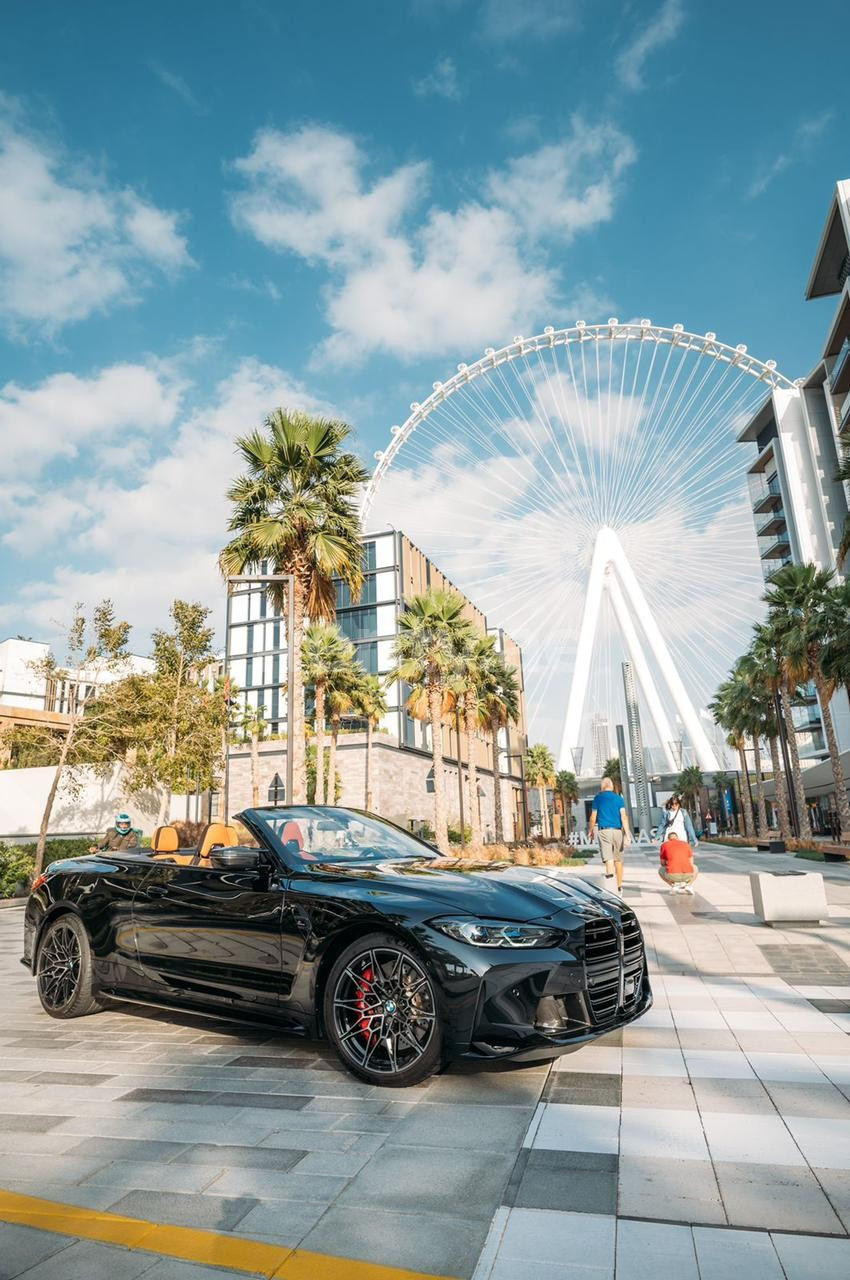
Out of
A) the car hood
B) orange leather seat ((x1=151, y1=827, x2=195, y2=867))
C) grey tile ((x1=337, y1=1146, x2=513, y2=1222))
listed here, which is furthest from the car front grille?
orange leather seat ((x1=151, y1=827, x2=195, y2=867))

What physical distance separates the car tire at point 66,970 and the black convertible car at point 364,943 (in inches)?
1.9

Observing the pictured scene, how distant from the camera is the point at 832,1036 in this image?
16.3ft

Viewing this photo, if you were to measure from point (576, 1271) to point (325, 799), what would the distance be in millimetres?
47378

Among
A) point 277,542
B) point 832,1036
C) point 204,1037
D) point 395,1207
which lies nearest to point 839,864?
point 277,542

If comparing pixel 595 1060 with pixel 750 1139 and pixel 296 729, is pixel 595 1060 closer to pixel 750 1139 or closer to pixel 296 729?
pixel 750 1139

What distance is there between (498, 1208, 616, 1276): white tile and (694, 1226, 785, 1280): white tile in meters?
0.27

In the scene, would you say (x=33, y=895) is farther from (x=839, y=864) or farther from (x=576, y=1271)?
(x=839, y=864)

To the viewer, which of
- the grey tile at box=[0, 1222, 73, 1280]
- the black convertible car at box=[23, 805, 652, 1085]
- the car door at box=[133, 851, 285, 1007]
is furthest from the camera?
the car door at box=[133, 851, 285, 1007]

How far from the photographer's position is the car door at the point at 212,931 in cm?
457

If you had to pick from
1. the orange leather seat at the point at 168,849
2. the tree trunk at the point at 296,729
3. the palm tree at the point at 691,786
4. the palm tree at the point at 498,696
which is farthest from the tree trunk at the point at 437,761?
the palm tree at the point at 691,786

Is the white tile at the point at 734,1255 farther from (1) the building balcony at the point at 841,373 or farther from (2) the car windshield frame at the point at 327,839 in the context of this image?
(1) the building balcony at the point at 841,373

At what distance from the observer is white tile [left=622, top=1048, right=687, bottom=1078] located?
14.3ft

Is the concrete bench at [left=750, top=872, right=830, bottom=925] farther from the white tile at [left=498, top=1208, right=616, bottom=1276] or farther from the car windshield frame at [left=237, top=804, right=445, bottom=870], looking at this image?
the white tile at [left=498, top=1208, right=616, bottom=1276]

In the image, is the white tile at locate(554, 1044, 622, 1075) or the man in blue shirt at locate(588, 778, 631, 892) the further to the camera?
the man in blue shirt at locate(588, 778, 631, 892)
